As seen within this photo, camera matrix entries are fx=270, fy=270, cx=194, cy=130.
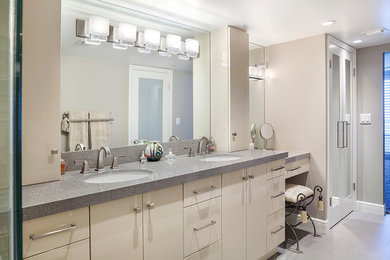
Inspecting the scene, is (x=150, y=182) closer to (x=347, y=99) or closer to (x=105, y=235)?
Result: (x=105, y=235)

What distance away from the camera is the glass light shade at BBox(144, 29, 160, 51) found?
220cm

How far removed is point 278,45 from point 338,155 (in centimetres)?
153

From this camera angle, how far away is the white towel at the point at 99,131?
1.94 meters

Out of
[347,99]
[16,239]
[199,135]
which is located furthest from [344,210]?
[16,239]

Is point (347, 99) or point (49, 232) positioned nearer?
point (49, 232)

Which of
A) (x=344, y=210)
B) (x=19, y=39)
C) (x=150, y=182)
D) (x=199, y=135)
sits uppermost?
(x=19, y=39)

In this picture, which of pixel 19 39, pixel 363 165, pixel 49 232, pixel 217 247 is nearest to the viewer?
pixel 19 39

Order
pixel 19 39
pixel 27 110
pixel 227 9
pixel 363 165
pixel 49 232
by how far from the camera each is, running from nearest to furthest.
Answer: pixel 19 39 < pixel 49 232 < pixel 27 110 < pixel 227 9 < pixel 363 165

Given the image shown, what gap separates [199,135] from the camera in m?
2.73

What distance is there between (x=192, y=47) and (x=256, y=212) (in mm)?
1584

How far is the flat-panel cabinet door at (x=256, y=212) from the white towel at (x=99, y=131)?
3.73 ft

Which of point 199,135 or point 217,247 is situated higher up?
point 199,135

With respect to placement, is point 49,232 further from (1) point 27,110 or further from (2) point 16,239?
(1) point 27,110

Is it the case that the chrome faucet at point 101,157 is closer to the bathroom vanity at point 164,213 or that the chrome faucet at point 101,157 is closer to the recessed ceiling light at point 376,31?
the bathroom vanity at point 164,213
